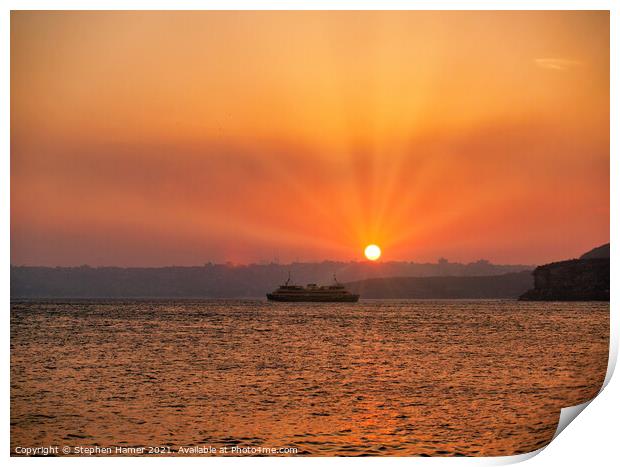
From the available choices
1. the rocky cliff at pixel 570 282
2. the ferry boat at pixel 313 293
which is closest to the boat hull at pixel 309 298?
the ferry boat at pixel 313 293

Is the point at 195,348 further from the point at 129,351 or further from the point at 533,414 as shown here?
the point at 533,414

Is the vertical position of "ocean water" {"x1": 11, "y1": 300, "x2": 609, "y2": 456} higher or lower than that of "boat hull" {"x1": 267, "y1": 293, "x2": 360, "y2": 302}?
higher

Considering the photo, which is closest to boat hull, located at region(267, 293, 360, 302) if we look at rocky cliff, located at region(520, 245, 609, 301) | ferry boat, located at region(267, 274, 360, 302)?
ferry boat, located at region(267, 274, 360, 302)

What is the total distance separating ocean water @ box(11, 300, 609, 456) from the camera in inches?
365

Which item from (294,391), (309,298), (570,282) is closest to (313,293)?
(309,298)

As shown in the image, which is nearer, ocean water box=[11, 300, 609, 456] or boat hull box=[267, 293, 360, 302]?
ocean water box=[11, 300, 609, 456]

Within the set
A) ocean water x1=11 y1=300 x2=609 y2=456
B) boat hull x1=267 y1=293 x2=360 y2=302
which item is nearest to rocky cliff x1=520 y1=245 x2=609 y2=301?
boat hull x1=267 y1=293 x2=360 y2=302

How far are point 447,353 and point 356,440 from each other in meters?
11.8

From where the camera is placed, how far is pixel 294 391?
13.1 metres

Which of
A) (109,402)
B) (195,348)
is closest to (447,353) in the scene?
(195,348)

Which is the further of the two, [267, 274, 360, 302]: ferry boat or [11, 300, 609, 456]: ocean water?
[267, 274, 360, 302]: ferry boat

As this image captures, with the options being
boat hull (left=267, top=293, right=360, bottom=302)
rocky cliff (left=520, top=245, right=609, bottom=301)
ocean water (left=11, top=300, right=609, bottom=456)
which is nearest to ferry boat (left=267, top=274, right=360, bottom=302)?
boat hull (left=267, top=293, right=360, bottom=302)

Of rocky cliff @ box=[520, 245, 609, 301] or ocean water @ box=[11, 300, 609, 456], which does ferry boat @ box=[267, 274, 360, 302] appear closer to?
rocky cliff @ box=[520, 245, 609, 301]
